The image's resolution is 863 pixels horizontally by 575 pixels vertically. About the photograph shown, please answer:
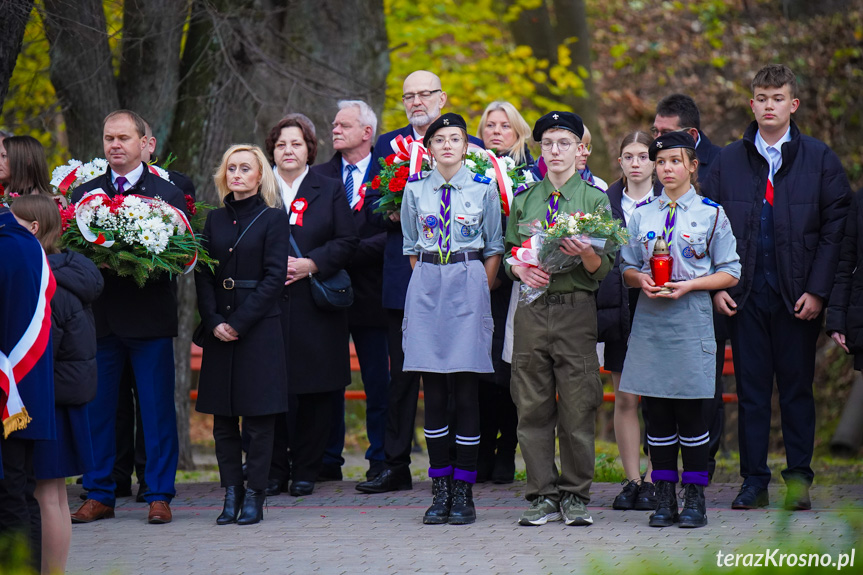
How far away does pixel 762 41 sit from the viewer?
1823 cm

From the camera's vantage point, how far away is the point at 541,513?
6414 mm

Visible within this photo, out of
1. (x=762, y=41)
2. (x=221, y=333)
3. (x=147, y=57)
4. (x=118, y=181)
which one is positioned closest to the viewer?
(x=221, y=333)

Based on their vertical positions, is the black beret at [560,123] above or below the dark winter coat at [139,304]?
above

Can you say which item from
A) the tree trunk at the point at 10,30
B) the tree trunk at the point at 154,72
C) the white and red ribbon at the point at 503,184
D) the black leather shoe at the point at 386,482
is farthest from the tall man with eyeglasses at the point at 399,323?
the tree trunk at the point at 154,72

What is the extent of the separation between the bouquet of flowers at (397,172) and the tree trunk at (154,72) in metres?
2.96

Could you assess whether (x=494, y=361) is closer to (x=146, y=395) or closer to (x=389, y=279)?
(x=389, y=279)

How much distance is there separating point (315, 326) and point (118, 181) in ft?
5.36

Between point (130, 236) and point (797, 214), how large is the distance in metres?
4.07

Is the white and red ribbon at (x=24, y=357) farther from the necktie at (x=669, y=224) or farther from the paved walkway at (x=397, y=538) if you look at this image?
the necktie at (x=669, y=224)

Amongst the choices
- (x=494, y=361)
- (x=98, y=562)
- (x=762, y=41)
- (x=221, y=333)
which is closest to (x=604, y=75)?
(x=762, y=41)

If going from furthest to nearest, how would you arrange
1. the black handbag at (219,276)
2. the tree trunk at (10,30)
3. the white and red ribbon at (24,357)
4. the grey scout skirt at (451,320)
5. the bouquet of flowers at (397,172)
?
the bouquet of flowers at (397,172) → the black handbag at (219,276) → the grey scout skirt at (451,320) → the tree trunk at (10,30) → the white and red ribbon at (24,357)

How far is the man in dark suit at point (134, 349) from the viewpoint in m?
6.95

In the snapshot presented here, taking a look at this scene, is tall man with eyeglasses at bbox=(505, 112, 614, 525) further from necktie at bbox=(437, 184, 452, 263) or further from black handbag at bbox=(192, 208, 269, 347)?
black handbag at bbox=(192, 208, 269, 347)

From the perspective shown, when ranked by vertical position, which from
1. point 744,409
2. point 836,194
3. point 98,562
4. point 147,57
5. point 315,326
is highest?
point 147,57
